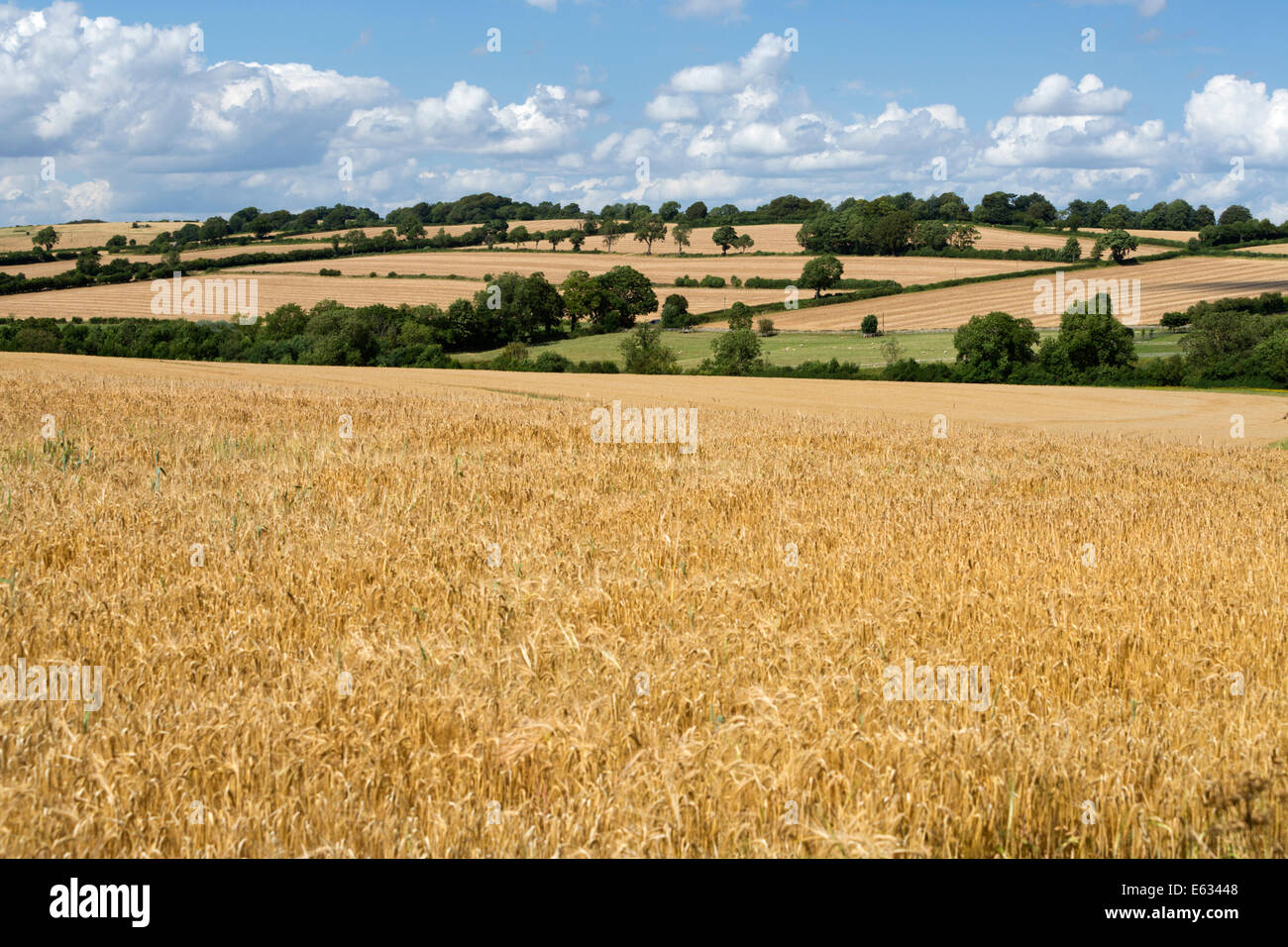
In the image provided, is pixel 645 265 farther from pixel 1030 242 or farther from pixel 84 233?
pixel 84 233

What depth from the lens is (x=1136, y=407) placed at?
159 feet

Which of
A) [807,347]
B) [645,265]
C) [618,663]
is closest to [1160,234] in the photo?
[645,265]

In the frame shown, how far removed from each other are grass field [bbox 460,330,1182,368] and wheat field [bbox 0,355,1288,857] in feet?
230

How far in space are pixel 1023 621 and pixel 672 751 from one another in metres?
3.34

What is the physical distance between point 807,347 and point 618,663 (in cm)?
8581

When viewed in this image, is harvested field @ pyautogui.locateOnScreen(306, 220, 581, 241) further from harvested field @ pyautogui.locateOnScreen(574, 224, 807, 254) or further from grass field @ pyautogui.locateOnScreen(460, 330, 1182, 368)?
grass field @ pyautogui.locateOnScreen(460, 330, 1182, 368)

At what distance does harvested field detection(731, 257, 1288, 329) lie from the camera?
9225cm

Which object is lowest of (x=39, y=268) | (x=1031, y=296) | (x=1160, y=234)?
(x=1031, y=296)

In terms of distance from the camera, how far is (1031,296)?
99000mm

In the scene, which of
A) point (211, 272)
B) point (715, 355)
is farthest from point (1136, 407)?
point (211, 272)

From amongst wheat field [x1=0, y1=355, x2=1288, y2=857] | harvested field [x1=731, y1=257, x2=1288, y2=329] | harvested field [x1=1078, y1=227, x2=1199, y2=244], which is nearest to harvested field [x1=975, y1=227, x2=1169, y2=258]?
harvested field [x1=1078, y1=227, x2=1199, y2=244]

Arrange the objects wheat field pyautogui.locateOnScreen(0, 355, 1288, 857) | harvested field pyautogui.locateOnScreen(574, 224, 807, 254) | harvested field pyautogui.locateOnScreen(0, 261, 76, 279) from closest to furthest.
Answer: wheat field pyautogui.locateOnScreen(0, 355, 1288, 857) < harvested field pyautogui.locateOnScreen(0, 261, 76, 279) < harvested field pyautogui.locateOnScreen(574, 224, 807, 254)

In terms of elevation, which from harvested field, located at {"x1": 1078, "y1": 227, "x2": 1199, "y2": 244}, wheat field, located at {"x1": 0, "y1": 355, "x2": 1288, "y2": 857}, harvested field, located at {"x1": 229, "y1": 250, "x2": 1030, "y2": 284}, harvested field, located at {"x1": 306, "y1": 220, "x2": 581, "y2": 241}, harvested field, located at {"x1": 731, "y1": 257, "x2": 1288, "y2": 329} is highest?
harvested field, located at {"x1": 306, "y1": 220, "x2": 581, "y2": 241}
